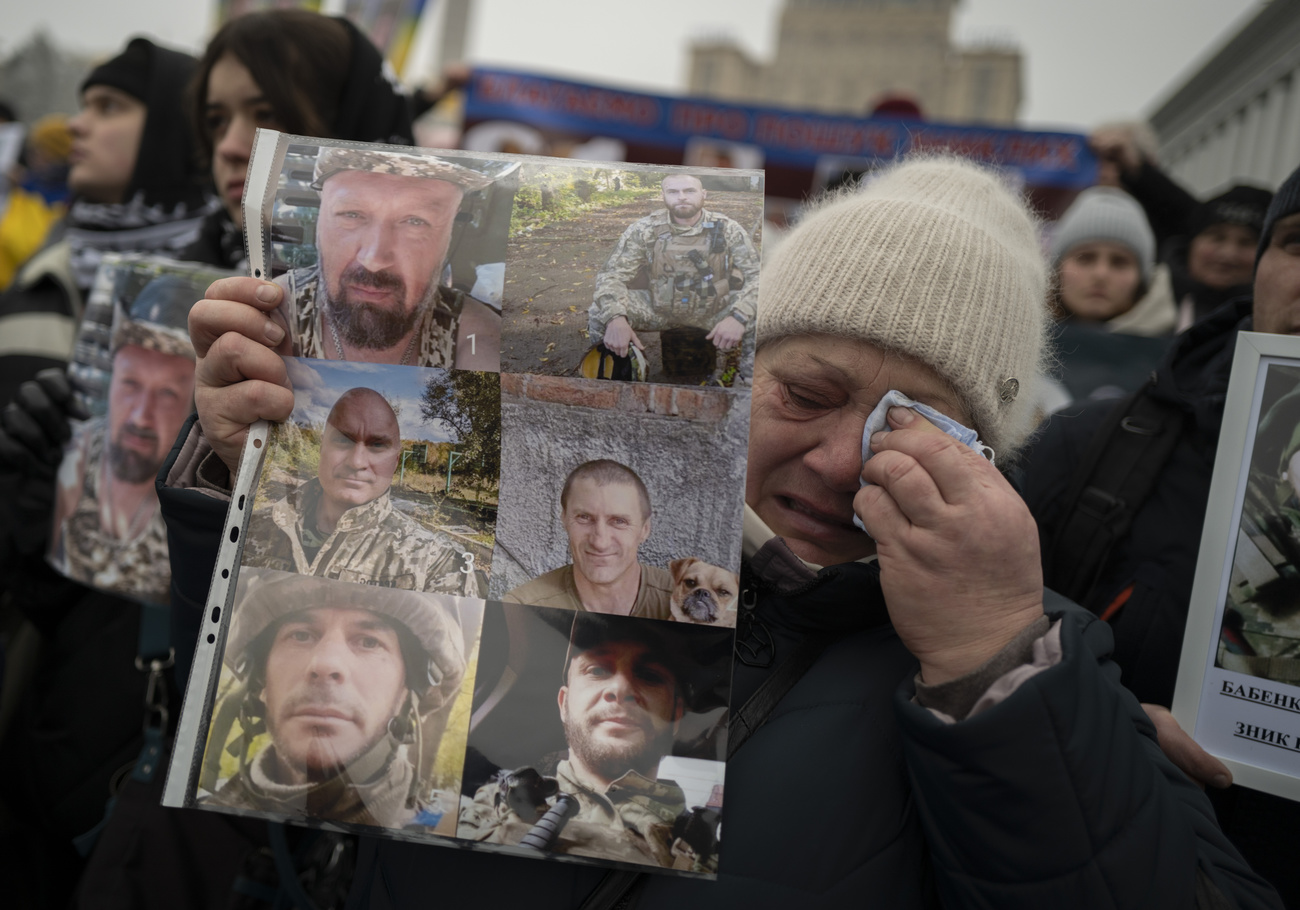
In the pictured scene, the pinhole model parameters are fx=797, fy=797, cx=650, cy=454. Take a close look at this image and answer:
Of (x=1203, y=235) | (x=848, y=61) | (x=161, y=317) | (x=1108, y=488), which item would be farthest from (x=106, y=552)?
(x=848, y=61)

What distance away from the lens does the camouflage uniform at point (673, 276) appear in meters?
0.88

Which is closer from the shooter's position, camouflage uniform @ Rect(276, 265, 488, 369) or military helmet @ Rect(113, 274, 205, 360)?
camouflage uniform @ Rect(276, 265, 488, 369)

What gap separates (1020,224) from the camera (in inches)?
51.6

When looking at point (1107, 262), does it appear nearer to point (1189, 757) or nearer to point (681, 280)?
point (1189, 757)

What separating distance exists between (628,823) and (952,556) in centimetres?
46

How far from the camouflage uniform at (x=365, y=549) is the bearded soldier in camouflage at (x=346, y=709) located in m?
0.02

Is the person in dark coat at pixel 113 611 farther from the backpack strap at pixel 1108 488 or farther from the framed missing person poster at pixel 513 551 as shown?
the backpack strap at pixel 1108 488

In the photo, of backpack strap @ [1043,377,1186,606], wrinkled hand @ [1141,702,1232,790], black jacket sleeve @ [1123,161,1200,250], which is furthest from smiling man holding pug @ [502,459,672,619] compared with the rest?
black jacket sleeve @ [1123,161,1200,250]

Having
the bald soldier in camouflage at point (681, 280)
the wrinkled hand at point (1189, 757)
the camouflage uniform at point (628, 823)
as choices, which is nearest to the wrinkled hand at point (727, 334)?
the bald soldier in camouflage at point (681, 280)

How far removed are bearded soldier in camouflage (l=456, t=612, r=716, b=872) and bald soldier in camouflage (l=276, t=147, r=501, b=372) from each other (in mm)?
360

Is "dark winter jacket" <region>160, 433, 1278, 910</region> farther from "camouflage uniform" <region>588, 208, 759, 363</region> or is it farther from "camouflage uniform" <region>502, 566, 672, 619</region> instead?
"camouflage uniform" <region>588, 208, 759, 363</region>

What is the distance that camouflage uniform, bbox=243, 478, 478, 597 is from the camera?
0.90m

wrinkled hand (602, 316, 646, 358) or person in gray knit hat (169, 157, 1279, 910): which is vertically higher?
wrinkled hand (602, 316, 646, 358)

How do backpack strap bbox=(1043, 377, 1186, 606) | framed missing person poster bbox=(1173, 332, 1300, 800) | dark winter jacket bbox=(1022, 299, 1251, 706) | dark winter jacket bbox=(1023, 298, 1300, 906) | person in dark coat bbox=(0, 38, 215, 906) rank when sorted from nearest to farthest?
framed missing person poster bbox=(1173, 332, 1300, 800), dark winter jacket bbox=(1023, 298, 1300, 906), dark winter jacket bbox=(1022, 299, 1251, 706), backpack strap bbox=(1043, 377, 1186, 606), person in dark coat bbox=(0, 38, 215, 906)
